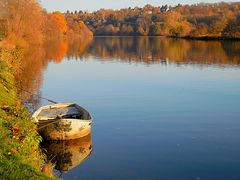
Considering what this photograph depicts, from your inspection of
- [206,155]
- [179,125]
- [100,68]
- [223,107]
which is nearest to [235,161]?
[206,155]

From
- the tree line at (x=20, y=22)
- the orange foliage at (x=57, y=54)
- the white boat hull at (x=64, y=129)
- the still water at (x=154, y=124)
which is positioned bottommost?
the orange foliage at (x=57, y=54)

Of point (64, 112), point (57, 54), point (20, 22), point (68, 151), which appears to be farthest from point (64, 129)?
point (57, 54)

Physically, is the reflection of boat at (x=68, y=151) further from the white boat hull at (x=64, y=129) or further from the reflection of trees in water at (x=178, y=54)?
the reflection of trees in water at (x=178, y=54)

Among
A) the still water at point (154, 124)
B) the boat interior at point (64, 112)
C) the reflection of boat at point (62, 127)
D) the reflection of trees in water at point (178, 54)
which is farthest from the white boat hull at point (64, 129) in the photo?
the reflection of trees in water at point (178, 54)

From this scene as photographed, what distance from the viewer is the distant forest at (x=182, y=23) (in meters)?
116

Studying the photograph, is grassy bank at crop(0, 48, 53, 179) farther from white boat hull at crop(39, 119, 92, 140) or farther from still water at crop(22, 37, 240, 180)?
still water at crop(22, 37, 240, 180)

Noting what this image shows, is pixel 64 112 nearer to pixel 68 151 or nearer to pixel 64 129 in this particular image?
pixel 64 129

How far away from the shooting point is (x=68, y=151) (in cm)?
1661

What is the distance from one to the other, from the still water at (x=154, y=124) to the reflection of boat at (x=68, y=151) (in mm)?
45

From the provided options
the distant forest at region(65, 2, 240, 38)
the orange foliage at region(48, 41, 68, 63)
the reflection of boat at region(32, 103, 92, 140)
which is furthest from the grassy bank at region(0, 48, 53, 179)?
the distant forest at region(65, 2, 240, 38)

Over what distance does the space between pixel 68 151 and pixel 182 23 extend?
125 meters

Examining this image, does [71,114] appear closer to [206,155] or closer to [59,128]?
[59,128]

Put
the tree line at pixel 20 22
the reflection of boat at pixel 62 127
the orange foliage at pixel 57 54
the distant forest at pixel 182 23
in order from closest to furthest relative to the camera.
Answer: the reflection of boat at pixel 62 127, the orange foliage at pixel 57 54, the tree line at pixel 20 22, the distant forest at pixel 182 23

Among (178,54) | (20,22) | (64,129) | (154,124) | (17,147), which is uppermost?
(20,22)
